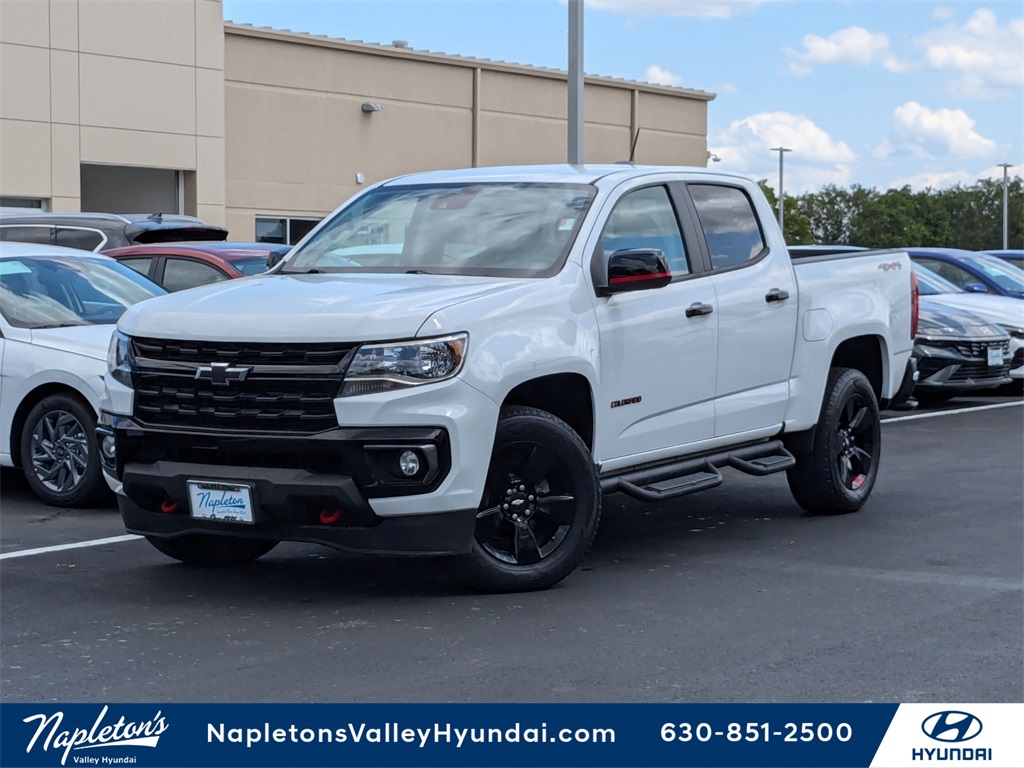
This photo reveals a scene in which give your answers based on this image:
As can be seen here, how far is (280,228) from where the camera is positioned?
38.0 metres

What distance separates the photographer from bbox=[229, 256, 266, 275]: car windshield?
45.0 feet

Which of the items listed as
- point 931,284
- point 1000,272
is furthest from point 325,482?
point 1000,272

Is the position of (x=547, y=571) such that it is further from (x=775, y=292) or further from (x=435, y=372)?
(x=775, y=292)

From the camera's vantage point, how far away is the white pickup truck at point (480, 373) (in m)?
6.49

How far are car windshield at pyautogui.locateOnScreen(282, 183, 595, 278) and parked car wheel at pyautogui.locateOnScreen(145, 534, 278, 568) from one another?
141cm

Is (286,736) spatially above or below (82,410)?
below

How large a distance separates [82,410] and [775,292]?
4.21 meters

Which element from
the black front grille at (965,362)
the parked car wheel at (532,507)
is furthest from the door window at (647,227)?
the black front grille at (965,362)

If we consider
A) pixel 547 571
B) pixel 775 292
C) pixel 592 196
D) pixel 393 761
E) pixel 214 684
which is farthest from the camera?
pixel 775 292

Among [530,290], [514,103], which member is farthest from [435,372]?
[514,103]

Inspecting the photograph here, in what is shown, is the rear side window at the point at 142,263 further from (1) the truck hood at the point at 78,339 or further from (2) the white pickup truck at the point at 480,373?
(2) the white pickup truck at the point at 480,373

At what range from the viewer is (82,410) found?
9508mm

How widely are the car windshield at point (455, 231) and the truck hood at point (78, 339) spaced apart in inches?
83.4

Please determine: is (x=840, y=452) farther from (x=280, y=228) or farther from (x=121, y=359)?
(x=280, y=228)
